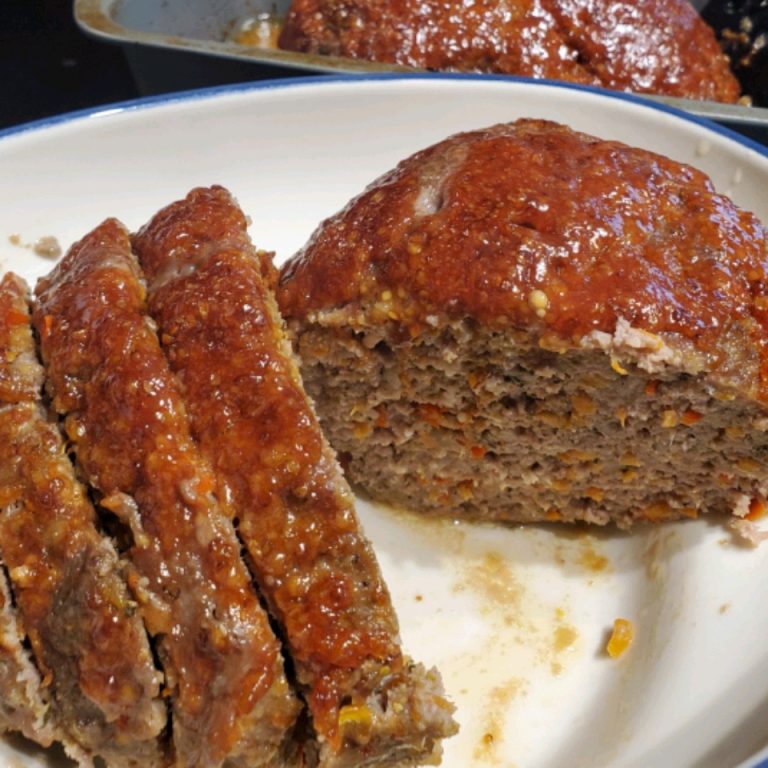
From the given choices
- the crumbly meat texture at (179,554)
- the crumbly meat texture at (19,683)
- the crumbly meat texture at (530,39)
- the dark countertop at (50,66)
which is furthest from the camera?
the dark countertop at (50,66)

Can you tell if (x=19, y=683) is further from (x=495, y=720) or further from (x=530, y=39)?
(x=530, y=39)

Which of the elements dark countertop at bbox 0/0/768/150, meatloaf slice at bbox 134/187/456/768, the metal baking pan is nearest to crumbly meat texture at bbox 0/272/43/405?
meatloaf slice at bbox 134/187/456/768

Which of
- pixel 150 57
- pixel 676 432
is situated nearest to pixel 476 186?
pixel 676 432

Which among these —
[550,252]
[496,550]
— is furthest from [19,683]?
[550,252]

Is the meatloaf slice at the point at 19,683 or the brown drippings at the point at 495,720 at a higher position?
the meatloaf slice at the point at 19,683

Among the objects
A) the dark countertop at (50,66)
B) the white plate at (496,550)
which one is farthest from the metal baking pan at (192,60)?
the dark countertop at (50,66)

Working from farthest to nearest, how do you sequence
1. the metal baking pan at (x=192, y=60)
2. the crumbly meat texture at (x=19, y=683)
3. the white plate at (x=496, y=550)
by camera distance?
the metal baking pan at (x=192, y=60)
the white plate at (x=496, y=550)
the crumbly meat texture at (x=19, y=683)

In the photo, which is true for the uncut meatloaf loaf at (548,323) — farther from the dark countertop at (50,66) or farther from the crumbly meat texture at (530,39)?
the dark countertop at (50,66)
